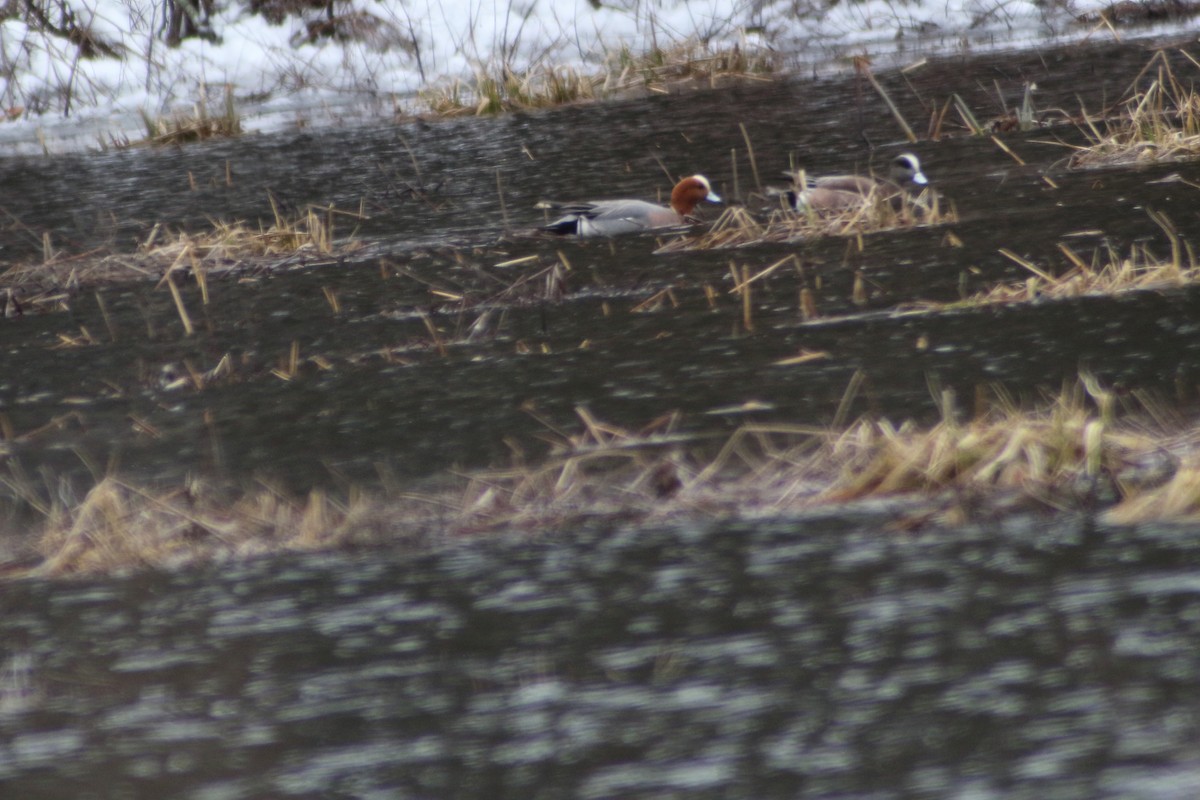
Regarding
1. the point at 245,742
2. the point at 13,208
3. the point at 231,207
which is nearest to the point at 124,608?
the point at 245,742

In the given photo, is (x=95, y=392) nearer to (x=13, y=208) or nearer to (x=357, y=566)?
(x=357, y=566)

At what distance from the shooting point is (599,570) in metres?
3.92

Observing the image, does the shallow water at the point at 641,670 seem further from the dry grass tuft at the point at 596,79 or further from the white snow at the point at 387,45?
the white snow at the point at 387,45

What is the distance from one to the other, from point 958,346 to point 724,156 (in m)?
6.55

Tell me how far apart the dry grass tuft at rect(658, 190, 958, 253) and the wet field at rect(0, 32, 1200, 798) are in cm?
16

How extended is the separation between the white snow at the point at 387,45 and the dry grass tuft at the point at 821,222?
8.68m

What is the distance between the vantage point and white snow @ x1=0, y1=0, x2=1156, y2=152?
1845cm

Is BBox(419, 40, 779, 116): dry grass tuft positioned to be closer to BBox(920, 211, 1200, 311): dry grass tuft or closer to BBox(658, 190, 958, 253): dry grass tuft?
BBox(658, 190, 958, 253): dry grass tuft

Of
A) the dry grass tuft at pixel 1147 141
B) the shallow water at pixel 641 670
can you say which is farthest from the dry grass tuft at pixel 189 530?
the dry grass tuft at pixel 1147 141

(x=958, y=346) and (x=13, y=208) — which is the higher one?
(x=13, y=208)

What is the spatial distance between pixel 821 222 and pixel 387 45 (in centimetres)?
1292

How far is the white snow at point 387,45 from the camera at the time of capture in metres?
18.5

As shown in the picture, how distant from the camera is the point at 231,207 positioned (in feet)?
39.3

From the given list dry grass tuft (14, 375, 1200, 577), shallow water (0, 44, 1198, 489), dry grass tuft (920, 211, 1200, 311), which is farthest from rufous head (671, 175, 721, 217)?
dry grass tuft (14, 375, 1200, 577)
